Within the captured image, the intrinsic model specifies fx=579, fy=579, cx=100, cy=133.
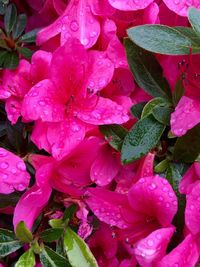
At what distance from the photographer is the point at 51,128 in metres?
1.08

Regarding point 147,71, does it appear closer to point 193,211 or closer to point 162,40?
point 162,40

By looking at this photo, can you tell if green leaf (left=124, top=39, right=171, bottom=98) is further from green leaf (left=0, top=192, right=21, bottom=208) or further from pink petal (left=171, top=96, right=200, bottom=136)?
green leaf (left=0, top=192, right=21, bottom=208)

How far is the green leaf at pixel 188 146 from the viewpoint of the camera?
1061mm

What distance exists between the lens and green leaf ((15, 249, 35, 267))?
41.8 inches

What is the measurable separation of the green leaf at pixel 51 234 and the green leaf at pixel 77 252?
0.9 inches

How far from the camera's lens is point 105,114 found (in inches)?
42.2

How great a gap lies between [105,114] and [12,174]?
202 mm

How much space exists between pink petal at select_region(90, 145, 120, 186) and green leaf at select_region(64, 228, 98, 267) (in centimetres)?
11

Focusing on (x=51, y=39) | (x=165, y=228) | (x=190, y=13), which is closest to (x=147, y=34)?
(x=190, y=13)

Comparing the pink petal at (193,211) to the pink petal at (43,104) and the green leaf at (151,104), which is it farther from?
the pink petal at (43,104)

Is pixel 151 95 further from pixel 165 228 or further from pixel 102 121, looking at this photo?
pixel 165 228

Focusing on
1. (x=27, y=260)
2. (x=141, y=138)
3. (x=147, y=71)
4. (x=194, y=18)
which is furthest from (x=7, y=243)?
(x=194, y=18)

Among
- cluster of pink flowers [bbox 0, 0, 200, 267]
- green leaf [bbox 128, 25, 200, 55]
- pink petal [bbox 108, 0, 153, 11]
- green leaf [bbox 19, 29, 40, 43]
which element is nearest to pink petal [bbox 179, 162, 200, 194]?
cluster of pink flowers [bbox 0, 0, 200, 267]

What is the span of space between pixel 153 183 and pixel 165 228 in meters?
0.08
